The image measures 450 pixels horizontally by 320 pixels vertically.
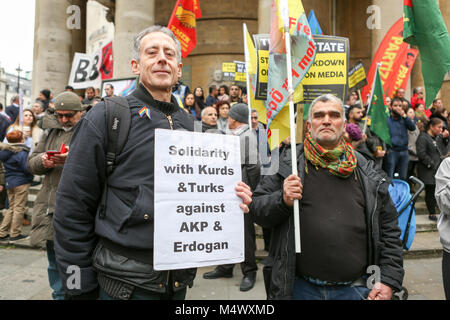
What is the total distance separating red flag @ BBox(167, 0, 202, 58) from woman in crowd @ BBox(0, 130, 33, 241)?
352 cm

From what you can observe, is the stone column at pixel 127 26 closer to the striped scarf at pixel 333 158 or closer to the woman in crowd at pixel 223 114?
the woman in crowd at pixel 223 114

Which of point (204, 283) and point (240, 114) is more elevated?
point (240, 114)

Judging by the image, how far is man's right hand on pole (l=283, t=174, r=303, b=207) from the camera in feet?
6.72

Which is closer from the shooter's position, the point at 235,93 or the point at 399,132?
the point at 399,132

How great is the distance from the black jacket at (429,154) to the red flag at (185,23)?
17.6 feet

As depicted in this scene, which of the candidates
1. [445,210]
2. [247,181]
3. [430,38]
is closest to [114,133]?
[445,210]

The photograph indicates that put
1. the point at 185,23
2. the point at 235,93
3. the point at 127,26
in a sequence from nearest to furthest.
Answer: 1. the point at 185,23
2. the point at 235,93
3. the point at 127,26

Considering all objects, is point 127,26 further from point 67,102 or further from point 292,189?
point 292,189

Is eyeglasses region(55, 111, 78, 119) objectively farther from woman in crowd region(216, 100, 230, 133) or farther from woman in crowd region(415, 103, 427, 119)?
woman in crowd region(415, 103, 427, 119)

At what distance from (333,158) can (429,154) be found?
20.4 feet

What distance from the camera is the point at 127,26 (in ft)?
33.3

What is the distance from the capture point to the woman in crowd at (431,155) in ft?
23.2

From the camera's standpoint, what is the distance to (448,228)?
8.25 feet

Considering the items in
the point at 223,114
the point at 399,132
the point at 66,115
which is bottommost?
the point at 66,115
